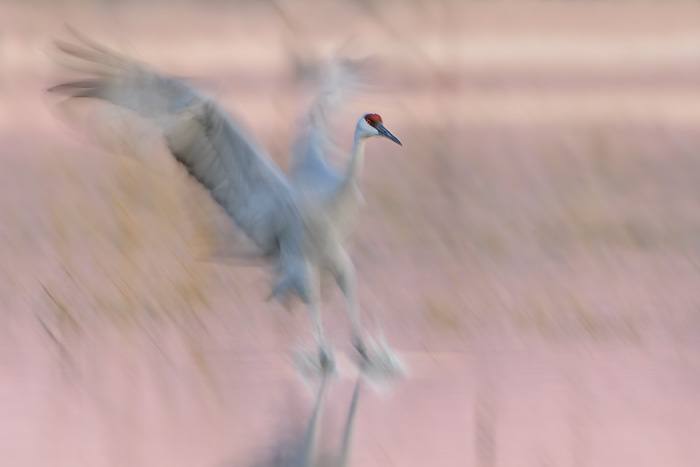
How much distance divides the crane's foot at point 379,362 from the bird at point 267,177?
10mm

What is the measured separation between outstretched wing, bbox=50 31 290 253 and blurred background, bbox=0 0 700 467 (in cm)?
8

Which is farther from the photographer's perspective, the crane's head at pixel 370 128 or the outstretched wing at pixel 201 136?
the crane's head at pixel 370 128

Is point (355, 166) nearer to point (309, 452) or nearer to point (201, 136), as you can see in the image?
point (201, 136)

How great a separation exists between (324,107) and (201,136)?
57 cm

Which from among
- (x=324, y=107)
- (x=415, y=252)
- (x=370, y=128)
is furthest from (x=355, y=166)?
(x=415, y=252)

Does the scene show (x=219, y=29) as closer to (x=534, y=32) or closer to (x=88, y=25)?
(x=88, y=25)

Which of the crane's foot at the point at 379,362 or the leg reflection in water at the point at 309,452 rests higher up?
the leg reflection in water at the point at 309,452

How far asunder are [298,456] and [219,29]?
4.77 metres

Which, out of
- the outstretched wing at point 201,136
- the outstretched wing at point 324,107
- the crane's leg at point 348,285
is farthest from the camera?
the outstretched wing at point 324,107

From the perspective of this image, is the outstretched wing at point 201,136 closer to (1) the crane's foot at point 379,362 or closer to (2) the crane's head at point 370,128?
(2) the crane's head at point 370,128

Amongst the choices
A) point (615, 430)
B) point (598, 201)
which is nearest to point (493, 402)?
point (615, 430)

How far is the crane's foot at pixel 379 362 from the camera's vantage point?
9.61 ft

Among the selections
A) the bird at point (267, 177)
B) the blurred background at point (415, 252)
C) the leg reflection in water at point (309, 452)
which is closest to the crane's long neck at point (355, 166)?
the bird at point (267, 177)

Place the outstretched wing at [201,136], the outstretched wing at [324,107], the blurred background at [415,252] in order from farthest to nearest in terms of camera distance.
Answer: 1. the outstretched wing at [324,107]
2. the outstretched wing at [201,136]
3. the blurred background at [415,252]
